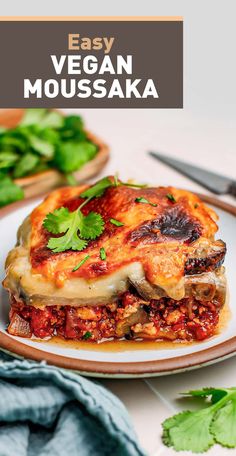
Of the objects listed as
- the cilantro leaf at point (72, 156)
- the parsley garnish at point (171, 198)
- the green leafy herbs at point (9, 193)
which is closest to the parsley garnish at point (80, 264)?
the parsley garnish at point (171, 198)

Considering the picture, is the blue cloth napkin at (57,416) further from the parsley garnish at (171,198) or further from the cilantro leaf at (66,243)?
the parsley garnish at (171,198)

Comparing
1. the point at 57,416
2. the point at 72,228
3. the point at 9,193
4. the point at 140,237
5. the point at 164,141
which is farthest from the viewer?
the point at 164,141

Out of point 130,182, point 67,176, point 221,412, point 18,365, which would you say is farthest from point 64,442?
point 67,176

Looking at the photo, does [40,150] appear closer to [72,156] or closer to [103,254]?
[72,156]

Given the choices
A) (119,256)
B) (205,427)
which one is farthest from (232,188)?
(205,427)

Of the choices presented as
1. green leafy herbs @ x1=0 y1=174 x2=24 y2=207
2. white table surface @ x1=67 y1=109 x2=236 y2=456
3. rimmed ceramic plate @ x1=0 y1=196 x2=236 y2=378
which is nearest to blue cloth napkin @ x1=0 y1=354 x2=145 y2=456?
rimmed ceramic plate @ x1=0 y1=196 x2=236 y2=378

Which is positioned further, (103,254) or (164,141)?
(164,141)

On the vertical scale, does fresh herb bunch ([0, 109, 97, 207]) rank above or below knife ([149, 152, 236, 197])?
above

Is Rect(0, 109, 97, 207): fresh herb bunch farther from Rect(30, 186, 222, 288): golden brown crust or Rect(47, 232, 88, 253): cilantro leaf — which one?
Rect(47, 232, 88, 253): cilantro leaf
